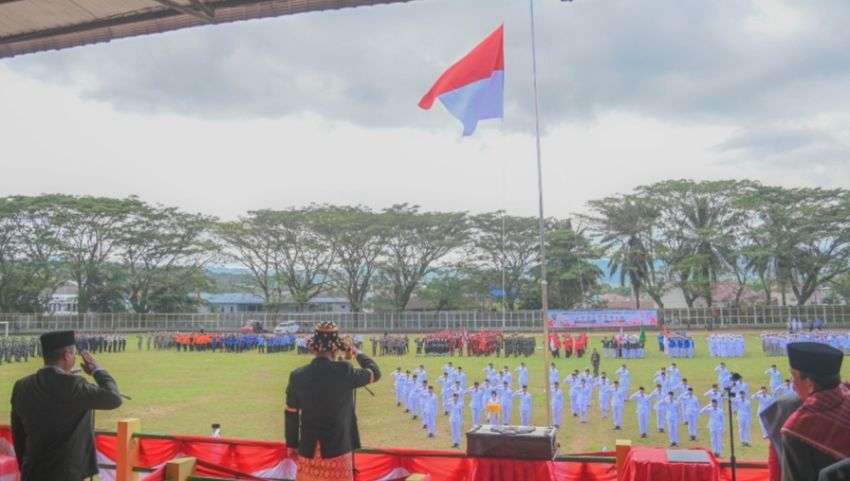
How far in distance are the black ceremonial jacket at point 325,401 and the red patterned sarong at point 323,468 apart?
28 millimetres

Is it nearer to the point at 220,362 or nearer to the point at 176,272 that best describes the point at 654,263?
the point at 220,362

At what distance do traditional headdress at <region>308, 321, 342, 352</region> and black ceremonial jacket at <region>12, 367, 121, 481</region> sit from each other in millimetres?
944

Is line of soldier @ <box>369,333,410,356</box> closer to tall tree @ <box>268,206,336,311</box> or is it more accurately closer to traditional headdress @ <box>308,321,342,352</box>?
tall tree @ <box>268,206,336,311</box>

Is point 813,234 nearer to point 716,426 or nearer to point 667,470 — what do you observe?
point 716,426

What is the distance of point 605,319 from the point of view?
34.9 metres

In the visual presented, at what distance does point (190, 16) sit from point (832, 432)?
4.75 metres

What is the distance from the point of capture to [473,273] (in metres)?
42.5

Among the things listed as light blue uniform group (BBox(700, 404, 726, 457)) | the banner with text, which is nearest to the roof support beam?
light blue uniform group (BBox(700, 404, 726, 457))

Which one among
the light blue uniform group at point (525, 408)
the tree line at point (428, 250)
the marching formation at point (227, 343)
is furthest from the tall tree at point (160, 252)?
the light blue uniform group at point (525, 408)

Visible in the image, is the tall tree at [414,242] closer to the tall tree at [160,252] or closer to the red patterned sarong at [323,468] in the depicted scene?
the tall tree at [160,252]

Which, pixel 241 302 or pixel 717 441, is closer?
pixel 717 441

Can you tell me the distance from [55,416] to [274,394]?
13.7m

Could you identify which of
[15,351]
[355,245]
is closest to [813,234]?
[355,245]

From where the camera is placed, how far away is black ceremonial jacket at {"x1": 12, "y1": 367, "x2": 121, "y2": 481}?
289cm
